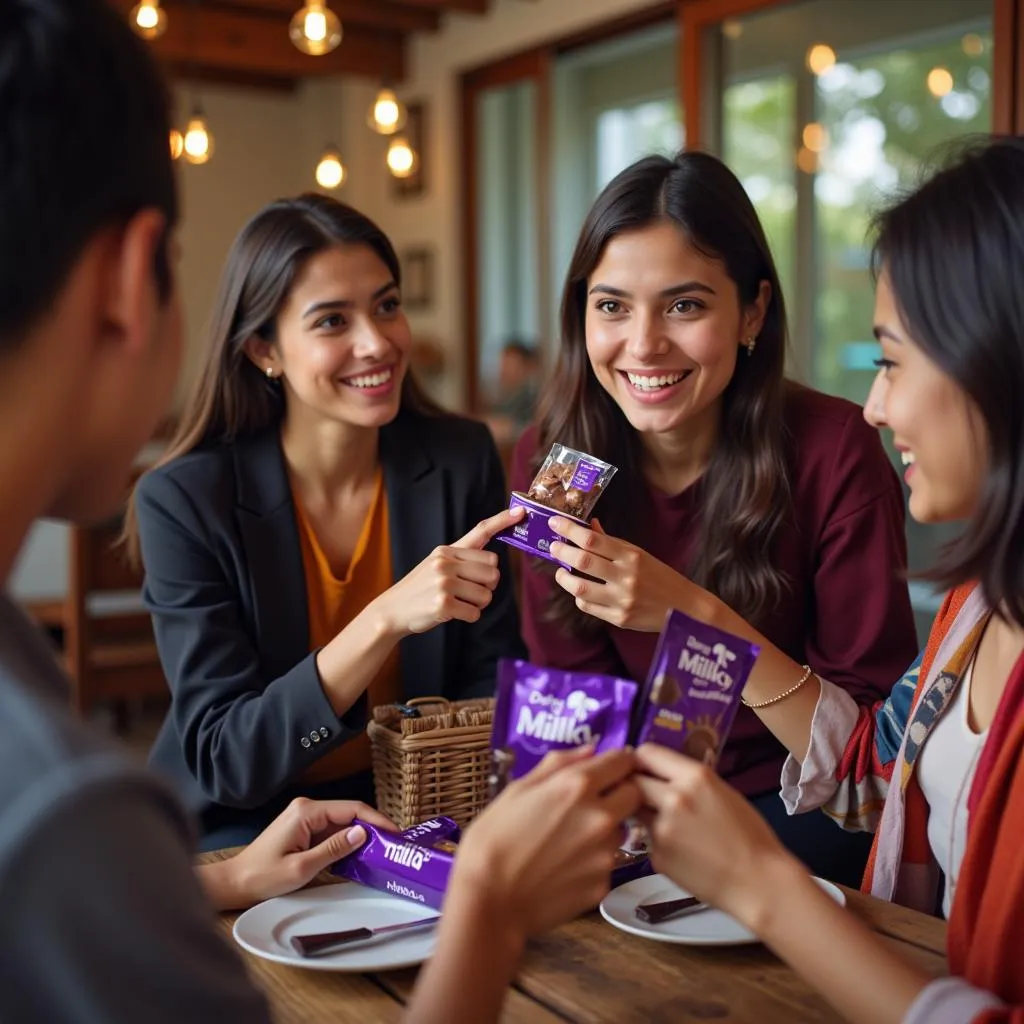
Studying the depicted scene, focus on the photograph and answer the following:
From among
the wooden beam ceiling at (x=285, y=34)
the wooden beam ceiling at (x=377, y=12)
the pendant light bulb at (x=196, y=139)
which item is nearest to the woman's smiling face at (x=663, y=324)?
the pendant light bulb at (x=196, y=139)

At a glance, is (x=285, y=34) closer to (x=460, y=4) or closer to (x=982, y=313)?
(x=460, y=4)

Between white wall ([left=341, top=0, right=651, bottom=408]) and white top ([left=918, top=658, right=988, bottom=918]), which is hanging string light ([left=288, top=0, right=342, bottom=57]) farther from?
white top ([left=918, top=658, right=988, bottom=918])

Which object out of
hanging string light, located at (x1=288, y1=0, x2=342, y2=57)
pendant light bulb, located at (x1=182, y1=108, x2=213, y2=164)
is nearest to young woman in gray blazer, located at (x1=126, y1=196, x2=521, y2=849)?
hanging string light, located at (x1=288, y1=0, x2=342, y2=57)

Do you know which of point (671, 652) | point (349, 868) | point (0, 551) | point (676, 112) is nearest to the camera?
point (0, 551)

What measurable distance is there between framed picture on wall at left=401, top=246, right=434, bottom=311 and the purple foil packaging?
526cm

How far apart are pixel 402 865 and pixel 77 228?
0.77m

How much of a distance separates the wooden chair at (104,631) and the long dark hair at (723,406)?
1.75 meters

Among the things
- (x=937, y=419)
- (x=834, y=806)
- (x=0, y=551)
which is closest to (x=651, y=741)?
(x=937, y=419)

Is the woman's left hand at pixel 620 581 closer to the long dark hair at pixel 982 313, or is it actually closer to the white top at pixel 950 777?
the white top at pixel 950 777

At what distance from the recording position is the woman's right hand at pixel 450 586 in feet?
5.35

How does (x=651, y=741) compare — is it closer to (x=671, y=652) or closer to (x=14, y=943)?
(x=671, y=652)

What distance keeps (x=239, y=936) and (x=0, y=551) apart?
572 mm

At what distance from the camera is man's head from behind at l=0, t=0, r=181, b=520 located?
71cm

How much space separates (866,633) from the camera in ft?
6.32
